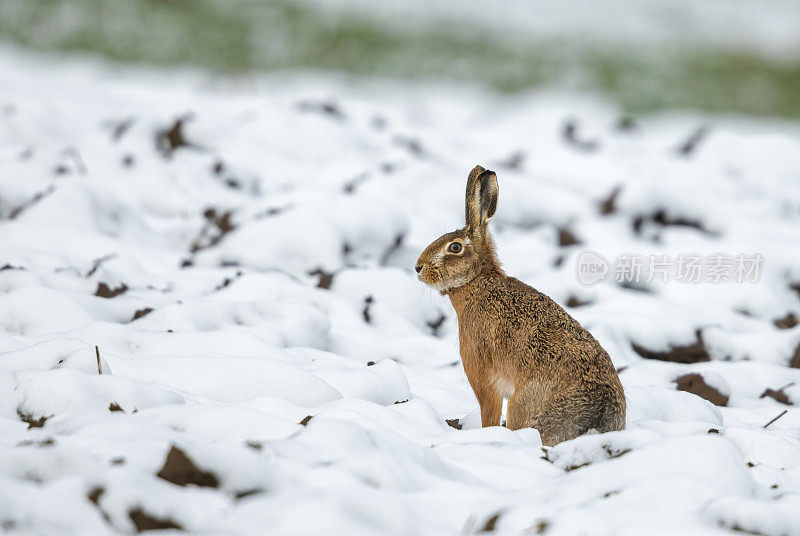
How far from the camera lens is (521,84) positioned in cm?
1798

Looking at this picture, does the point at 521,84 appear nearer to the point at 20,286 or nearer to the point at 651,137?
the point at 651,137

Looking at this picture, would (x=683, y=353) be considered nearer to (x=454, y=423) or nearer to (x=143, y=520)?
(x=454, y=423)

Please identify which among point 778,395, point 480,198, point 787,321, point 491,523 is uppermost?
point 480,198

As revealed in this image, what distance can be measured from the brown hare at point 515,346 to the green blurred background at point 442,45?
11585 millimetres

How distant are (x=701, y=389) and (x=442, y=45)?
1690 cm

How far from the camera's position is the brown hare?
10.6 feet

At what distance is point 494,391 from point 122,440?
175cm

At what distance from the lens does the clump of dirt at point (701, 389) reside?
13.2 ft

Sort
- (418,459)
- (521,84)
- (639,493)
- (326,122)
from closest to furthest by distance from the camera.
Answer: (639,493) < (418,459) < (326,122) < (521,84)

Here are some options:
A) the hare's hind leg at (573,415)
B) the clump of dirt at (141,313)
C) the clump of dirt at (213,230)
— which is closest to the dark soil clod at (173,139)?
the clump of dirt at (213,230)

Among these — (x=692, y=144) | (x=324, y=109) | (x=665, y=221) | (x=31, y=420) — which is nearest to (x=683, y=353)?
(x=665, y=221)

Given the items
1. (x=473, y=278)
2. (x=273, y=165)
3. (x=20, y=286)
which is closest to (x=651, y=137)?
(x=273, y=165)

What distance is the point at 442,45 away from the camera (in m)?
19.8

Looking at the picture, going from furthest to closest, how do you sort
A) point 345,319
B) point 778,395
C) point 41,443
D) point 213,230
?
point 213,230, point 345,319, point 778,395, point 41,443
